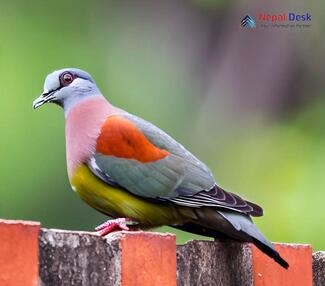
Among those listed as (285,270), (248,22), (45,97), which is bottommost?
(285,270)

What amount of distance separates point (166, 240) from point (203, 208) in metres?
0.78

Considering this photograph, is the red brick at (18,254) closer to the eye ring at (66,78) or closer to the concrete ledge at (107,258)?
the concrete ledge at (107,258)

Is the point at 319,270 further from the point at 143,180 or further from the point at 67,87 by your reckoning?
the point at 67,87

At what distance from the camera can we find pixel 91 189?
3951mm

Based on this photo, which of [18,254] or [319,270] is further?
[319,270]

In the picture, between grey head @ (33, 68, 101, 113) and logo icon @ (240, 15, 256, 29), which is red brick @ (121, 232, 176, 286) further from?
logo icon @ (240, 15, 256, 29)

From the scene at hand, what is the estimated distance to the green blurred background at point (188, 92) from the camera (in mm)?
6938

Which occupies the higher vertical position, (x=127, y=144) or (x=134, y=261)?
(x=127, y=144)

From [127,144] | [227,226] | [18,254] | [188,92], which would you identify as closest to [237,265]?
[227,226]

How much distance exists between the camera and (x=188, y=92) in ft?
28.7

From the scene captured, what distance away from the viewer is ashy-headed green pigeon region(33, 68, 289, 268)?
12.6ft

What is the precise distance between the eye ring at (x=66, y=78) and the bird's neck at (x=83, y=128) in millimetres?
85

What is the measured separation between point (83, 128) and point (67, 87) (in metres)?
0.23

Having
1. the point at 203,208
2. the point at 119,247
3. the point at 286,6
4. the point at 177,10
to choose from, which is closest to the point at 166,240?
the point at 119,247
